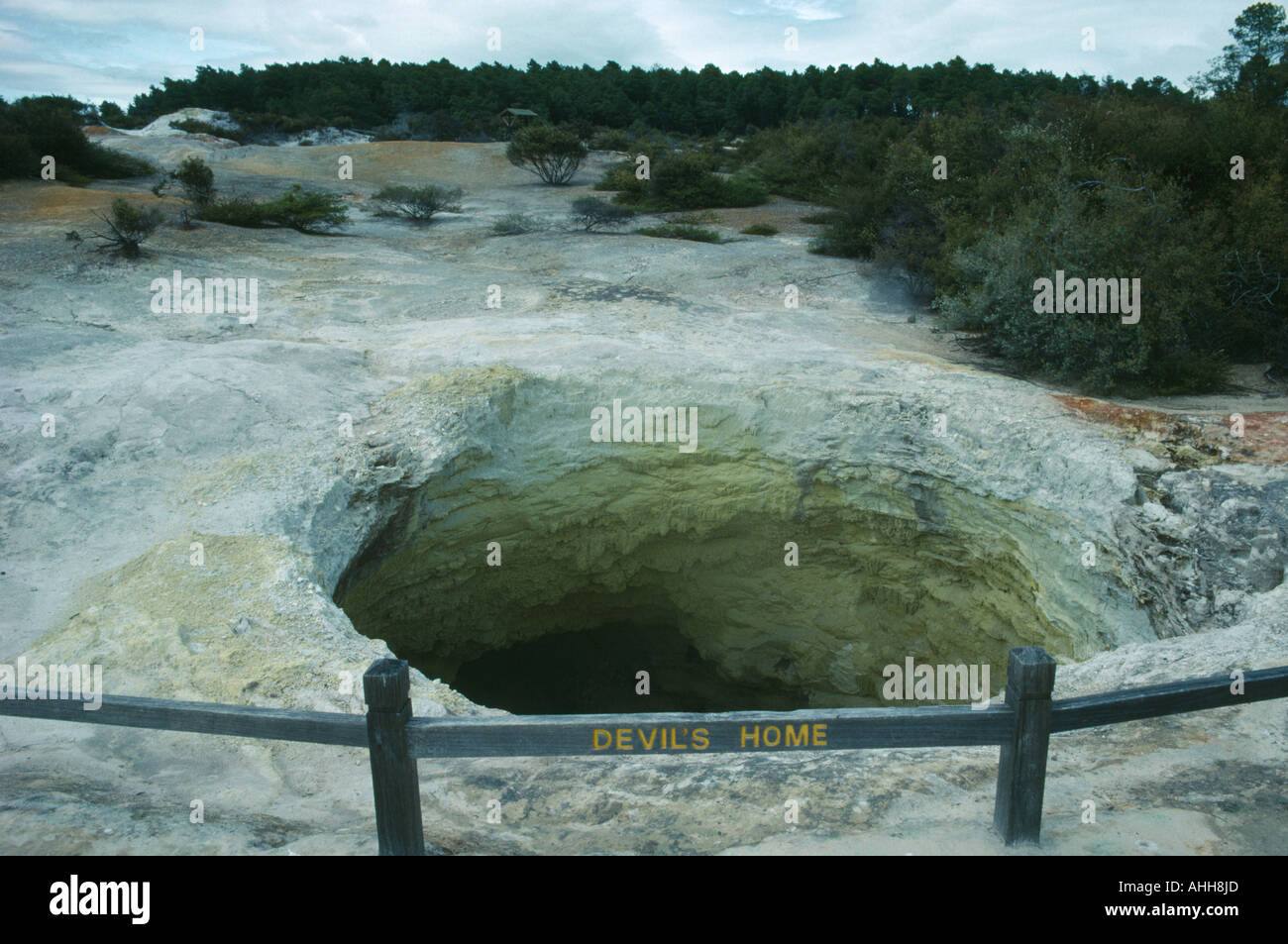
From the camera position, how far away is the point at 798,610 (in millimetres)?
10055

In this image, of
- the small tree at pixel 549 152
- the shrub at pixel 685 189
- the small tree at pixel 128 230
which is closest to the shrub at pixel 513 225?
the shrub at pixel 685 189

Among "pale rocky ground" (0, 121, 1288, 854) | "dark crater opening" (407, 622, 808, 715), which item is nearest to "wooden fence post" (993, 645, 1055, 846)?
"pale rocky ground" (0, 121, 1288, 854)

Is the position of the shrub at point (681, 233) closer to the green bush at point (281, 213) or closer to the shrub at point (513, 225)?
the shrub at point (513, 225)

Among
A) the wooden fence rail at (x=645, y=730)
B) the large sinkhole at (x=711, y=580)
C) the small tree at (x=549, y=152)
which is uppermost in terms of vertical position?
the small tree at (x=549, y=152)

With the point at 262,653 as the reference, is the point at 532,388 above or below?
above

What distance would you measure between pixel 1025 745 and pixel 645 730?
4.55ft

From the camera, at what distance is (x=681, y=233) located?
16.7 metres

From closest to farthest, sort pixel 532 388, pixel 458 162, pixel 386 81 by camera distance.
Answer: pixel 532 388 < pixel 458 162 < pixel 386 81

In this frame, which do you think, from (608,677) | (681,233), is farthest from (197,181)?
(608,677)

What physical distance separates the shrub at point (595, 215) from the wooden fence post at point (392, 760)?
15371 mm

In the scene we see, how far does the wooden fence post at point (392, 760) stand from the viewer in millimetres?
2861
